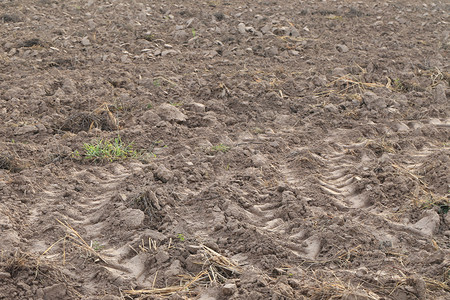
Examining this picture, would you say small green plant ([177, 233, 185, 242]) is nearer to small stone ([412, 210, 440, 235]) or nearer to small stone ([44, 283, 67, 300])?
small stone ([44, 283, 67, 300])

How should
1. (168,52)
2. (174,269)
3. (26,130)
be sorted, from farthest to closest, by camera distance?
(168,52) < (26,130) < (174,269)

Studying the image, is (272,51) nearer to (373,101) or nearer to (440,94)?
(373,101)

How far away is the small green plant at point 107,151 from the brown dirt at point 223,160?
4 centimetres

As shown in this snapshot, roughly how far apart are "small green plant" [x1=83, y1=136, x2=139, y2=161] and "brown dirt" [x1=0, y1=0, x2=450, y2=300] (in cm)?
4

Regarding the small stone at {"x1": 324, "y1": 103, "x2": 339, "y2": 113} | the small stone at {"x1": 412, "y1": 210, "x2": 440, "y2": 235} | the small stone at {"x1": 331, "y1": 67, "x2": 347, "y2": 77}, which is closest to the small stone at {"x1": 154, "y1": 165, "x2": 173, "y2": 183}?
the small stone at {"x1": 412, "y1": 210, "x2": 440, "y2": 235}

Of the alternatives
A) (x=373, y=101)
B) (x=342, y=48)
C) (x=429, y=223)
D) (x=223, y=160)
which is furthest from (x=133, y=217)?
(x=342, y=48)

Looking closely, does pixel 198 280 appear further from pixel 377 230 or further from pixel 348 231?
pixel 377 230

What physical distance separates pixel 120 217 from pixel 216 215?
60 centimetres

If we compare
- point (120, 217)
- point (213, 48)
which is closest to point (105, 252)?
point (120, 217)

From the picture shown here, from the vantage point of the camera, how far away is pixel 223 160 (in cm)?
A: 385

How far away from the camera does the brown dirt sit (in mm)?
2621

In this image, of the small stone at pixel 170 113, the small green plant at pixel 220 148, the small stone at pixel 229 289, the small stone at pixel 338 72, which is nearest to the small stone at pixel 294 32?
the small stone at pixel 338 72

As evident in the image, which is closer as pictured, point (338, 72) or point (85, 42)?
point (338, 72)

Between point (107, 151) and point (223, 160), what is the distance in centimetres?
91
